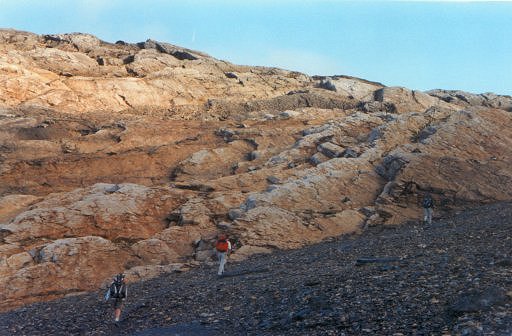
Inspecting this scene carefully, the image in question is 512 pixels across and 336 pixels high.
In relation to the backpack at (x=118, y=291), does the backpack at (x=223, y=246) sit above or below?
above

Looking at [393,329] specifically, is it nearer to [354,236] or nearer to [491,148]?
[354,236]

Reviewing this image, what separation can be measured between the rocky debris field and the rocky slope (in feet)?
9.93

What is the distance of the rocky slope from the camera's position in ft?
87.0

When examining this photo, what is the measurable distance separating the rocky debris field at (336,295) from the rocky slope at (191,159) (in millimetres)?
3028

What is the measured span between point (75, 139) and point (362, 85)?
101 feet

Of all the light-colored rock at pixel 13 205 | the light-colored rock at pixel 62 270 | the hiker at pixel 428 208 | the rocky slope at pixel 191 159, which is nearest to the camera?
the light-colored rock at pixel 62 270

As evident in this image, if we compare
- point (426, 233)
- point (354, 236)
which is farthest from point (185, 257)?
point (426, 233)

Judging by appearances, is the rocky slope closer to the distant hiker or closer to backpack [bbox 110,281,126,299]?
the distant hiker

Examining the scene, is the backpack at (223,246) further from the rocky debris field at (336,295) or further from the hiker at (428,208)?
the hiker at (428,208)

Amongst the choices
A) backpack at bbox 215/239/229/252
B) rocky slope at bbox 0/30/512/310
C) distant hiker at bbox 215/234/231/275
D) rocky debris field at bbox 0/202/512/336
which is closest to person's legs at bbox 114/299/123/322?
rocky debris field at bbox 0/202/512/336

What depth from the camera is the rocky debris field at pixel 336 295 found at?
42.7 ft

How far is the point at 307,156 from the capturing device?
37.4 metres

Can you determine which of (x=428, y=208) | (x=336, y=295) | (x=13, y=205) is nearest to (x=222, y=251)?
(x=336, y=295)

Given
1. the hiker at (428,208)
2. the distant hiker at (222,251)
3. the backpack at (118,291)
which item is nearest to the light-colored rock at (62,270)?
the distant hiker at (222,251)
